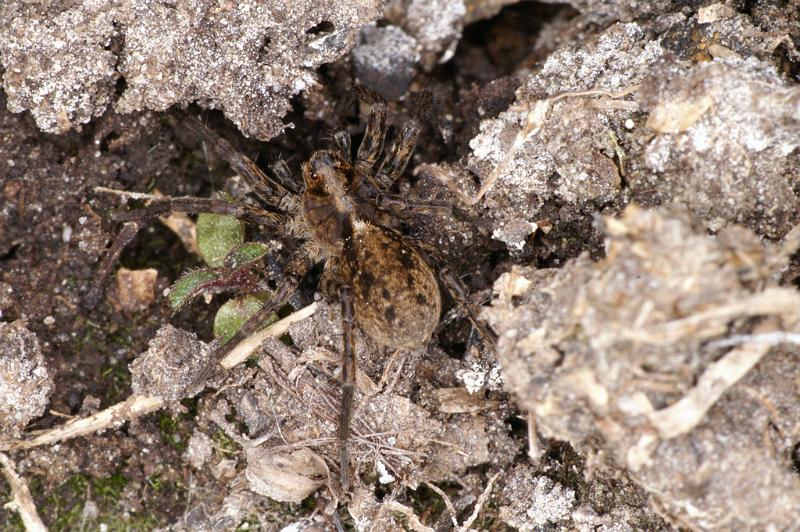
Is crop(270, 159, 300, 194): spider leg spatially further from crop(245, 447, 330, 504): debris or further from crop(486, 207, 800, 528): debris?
crop(486, 207, 800, 528): debris

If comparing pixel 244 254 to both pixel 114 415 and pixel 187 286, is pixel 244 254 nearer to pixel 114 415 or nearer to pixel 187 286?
pixel 187 286

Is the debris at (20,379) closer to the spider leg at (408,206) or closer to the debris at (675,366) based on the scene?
the spider leg at (408,206)

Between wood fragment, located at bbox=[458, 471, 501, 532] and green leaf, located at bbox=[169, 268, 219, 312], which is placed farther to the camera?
green leaf, located at bbox=[169, 268, 219, 312]

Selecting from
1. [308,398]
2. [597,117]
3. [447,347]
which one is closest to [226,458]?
[308,398]

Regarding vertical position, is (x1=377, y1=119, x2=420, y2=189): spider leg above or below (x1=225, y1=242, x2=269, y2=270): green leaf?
above

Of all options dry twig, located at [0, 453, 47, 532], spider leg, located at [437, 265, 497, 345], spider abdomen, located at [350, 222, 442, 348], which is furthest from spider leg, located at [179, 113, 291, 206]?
dry twig, located at [0, 453, 47, 532]

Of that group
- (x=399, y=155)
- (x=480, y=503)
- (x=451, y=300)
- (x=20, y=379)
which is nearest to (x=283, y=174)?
(x=399, y=155)

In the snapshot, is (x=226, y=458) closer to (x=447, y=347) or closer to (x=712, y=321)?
Answer: (x=447, y=347)

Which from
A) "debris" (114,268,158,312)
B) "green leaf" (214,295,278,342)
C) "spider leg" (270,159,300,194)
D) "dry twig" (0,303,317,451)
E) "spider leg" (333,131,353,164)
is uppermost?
"spider leg" (333,131,353,164)
